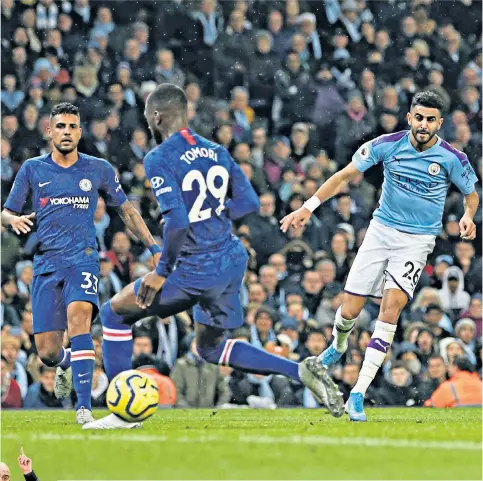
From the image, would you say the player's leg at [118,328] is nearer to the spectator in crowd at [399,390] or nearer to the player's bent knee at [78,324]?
the player's bent knee at [78,324]

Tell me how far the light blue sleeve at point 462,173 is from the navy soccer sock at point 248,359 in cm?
236

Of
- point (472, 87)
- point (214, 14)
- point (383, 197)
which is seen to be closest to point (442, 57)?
point (472, 87)

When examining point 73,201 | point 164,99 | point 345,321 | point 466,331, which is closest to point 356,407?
point 345,321

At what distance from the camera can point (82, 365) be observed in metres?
11.1

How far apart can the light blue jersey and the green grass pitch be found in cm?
184

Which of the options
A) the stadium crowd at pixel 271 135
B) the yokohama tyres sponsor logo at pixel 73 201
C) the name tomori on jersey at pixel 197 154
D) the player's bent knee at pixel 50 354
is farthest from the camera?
the stadium crowd at pixel 271 135

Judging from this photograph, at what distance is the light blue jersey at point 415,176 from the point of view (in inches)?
437

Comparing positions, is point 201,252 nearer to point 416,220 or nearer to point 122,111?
point 416,220

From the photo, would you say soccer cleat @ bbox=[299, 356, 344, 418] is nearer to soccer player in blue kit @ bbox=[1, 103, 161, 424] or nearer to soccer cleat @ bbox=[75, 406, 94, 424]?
soccer player in blue kit @ bbox=[1, 103, 161, 424]

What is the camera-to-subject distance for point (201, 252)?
982 cm

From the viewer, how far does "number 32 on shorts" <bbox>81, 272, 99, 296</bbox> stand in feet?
36.8

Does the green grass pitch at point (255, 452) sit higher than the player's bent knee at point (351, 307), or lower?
lower

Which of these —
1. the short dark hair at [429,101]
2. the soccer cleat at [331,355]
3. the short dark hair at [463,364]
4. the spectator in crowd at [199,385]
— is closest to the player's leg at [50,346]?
the soccer cleat at [331,355]

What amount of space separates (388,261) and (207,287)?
7.28 feet
